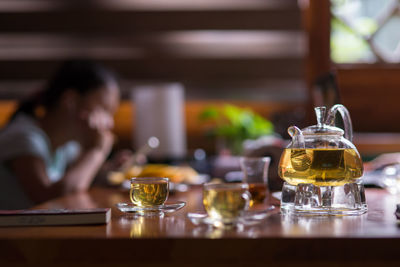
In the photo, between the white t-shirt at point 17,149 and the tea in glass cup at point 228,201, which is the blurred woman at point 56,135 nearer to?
the white t-shirt at point 17,149

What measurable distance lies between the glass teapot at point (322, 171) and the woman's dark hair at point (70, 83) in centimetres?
148

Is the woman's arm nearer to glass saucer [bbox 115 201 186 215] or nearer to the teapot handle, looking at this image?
glass saucer [bbox 115 201 186 215]

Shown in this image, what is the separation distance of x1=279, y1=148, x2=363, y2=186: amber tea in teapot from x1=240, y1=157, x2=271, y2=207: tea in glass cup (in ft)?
0.68

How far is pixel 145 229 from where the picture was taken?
74 cm

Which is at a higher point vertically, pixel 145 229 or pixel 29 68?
pixel 29 68

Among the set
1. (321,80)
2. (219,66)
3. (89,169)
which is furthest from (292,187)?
(219,66)

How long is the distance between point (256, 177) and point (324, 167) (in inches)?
10.6

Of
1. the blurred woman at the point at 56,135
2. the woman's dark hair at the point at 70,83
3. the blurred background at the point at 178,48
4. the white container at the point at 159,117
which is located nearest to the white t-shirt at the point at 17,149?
the blurred woman at the point at 56,135

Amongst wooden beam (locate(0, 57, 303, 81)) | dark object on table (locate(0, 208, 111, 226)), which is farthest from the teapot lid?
wooden beam (locate(0, 57, 303, 81))

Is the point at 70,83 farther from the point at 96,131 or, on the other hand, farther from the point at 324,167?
the point at 324,167

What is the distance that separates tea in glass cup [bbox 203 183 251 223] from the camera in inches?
29.6
